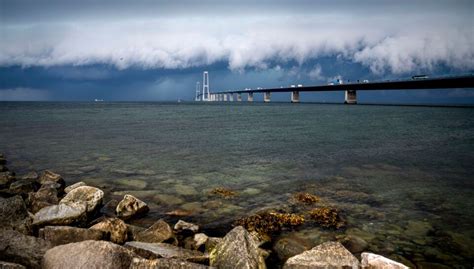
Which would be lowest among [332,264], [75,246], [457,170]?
[457,170]

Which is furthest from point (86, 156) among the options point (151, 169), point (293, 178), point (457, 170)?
point (457, 170)

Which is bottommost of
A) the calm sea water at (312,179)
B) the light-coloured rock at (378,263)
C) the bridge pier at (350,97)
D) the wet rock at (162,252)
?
the calm sea water at (312,179)

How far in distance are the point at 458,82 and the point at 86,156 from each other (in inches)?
3859

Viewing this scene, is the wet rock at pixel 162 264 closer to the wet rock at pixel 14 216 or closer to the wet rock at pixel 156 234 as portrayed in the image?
the wet rock at pixel 156 234

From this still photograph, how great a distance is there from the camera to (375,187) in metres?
11.5

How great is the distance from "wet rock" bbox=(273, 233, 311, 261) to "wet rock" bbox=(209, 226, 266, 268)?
1332mm

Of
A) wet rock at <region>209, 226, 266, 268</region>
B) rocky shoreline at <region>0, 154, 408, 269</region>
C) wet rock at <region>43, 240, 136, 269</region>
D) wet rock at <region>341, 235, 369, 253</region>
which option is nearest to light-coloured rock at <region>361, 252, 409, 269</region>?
rocky shoreline at <region>0, 154, 408, 269</region>

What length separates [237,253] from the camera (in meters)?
5.04

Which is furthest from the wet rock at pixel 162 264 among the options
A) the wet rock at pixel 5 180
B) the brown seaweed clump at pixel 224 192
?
the wet rock at pixel 5 180

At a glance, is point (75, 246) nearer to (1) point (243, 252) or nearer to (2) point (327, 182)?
(1) point (243, 252)

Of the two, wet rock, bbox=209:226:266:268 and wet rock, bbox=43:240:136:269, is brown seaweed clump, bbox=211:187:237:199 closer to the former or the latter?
wet rock, bbox=209:226:266:268

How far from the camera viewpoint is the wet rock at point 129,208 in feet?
28.1

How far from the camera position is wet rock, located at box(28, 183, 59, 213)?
8227 mm

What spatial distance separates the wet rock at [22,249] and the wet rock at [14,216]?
4.07ft
